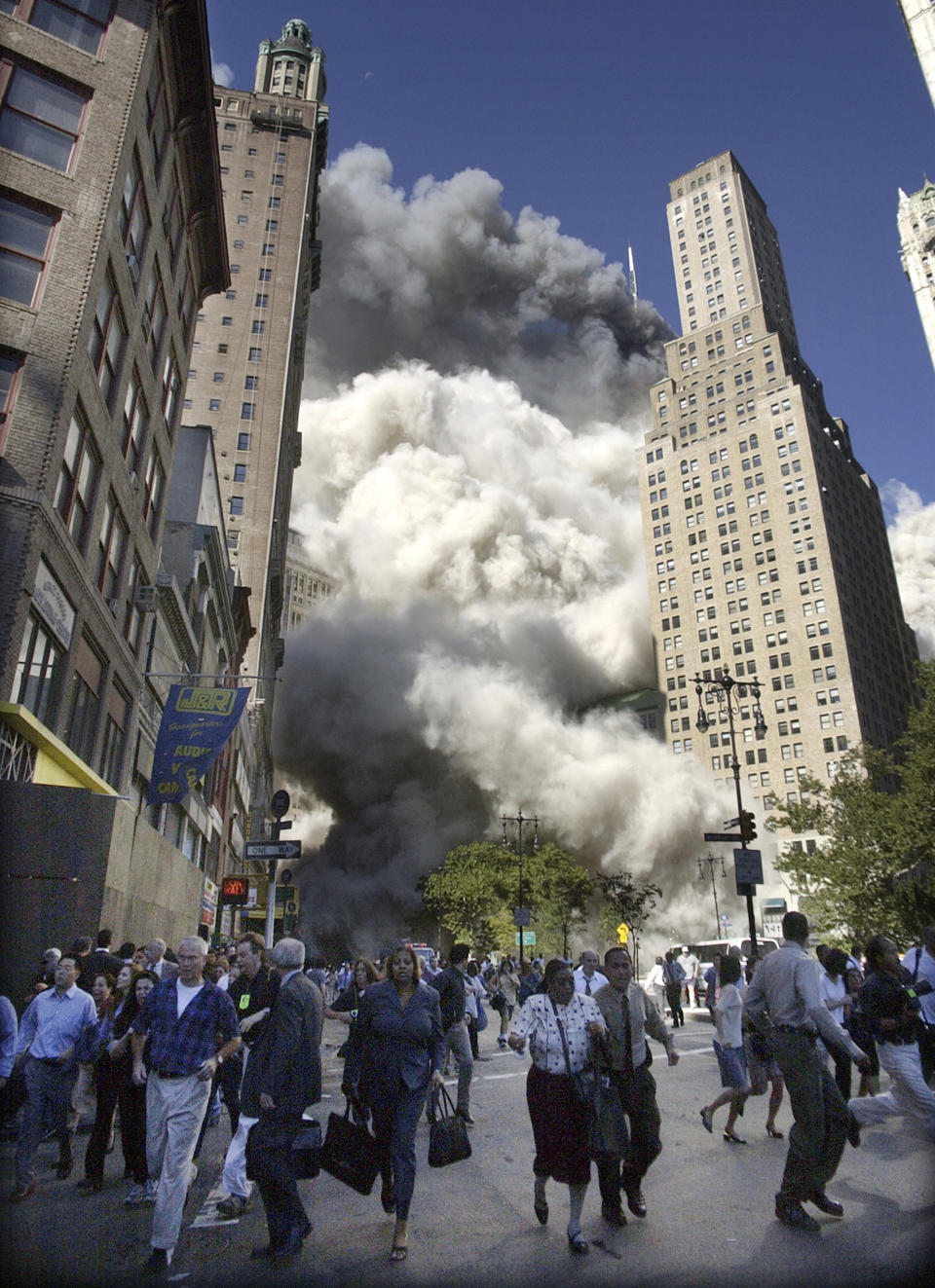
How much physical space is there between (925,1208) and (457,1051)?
5.15 meters

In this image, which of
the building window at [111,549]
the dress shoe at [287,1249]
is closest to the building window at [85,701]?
the building window at [111,549]

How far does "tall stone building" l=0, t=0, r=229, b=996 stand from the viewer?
513 inches

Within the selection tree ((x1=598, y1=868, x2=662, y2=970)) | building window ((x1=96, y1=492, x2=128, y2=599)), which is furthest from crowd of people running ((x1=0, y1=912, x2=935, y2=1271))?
tree ((x1=598, y1=868, x2=662, y2=970))

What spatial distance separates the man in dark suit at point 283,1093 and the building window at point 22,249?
1463 centimetres

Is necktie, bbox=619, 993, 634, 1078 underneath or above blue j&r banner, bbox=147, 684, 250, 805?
underneath

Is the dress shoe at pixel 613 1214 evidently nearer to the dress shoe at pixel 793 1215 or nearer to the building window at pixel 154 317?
the dress shoe at pixel 793 1215

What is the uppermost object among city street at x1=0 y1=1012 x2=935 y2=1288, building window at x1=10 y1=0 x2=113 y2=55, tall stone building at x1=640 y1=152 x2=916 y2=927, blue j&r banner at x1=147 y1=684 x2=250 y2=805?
tall stone building at x1=640 y1=152 x2=916 y2=927

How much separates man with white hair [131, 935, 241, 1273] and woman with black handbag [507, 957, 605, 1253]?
2.06 metres

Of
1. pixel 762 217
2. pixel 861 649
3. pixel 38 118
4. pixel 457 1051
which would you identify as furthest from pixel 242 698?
pixel 762 217

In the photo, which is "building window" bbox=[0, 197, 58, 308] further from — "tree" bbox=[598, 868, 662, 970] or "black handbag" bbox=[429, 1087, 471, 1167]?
"tree" bbox=[598, 868, 662, 970]

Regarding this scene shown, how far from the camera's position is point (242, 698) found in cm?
1819

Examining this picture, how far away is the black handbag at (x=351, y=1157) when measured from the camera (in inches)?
197

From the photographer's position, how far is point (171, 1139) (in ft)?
16.4

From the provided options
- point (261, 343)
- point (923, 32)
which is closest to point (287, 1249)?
point (261, 343)
